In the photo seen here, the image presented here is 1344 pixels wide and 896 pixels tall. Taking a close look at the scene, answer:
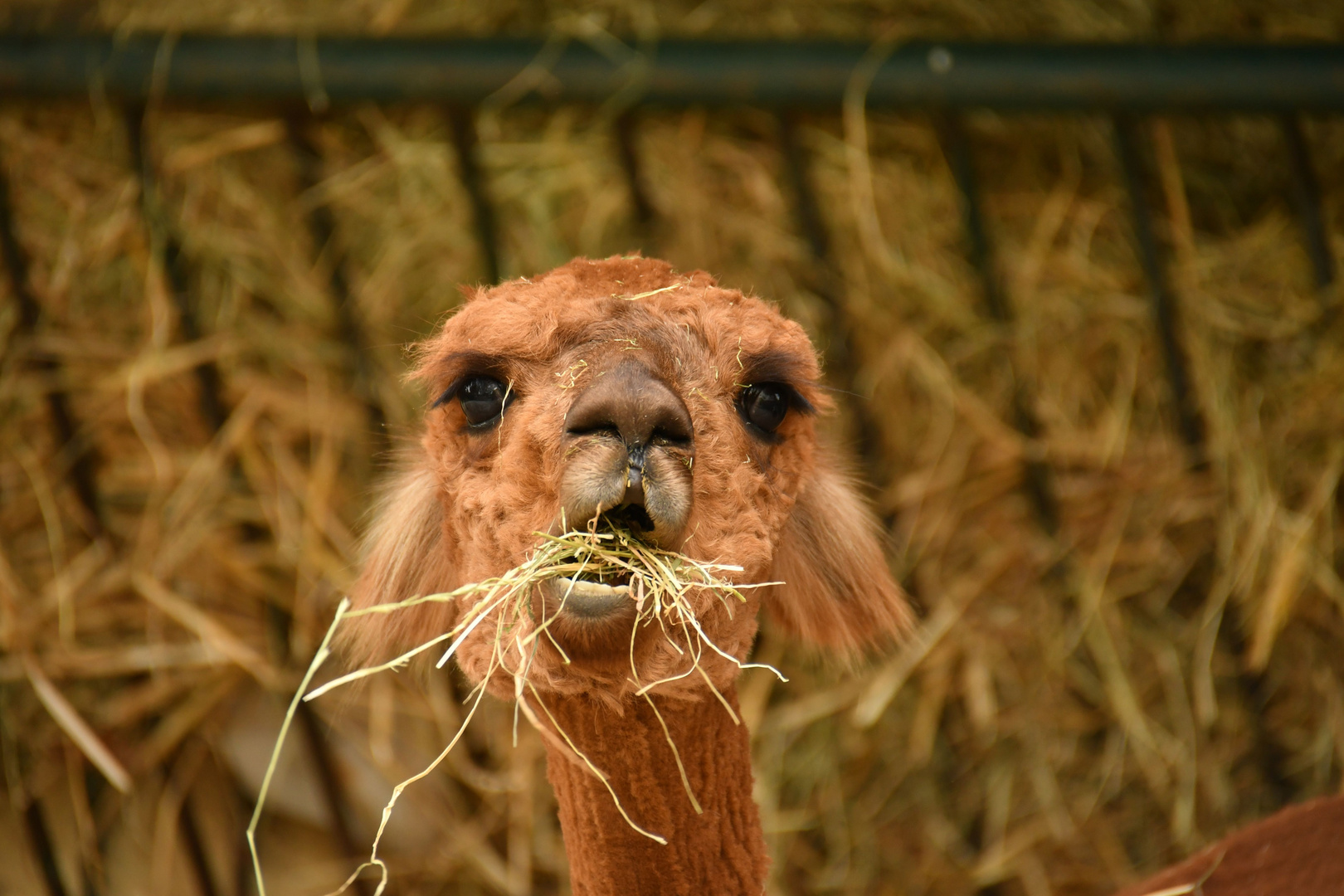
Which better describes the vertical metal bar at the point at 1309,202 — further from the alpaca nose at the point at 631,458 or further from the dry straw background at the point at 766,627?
the alpaca nose at the point at 631,458

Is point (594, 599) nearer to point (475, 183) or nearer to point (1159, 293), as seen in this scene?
point (475, 183)

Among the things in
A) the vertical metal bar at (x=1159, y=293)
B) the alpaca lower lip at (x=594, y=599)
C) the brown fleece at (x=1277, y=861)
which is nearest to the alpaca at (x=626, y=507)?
the alpaca lower lip at (x=594, y=599)

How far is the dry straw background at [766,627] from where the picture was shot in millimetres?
2178

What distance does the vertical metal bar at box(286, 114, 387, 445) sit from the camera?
215 centimetres

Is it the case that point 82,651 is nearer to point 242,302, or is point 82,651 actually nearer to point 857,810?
point 242,302

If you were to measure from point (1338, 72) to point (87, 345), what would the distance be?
236cm

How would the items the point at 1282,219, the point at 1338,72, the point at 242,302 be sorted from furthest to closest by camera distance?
the point at 1282,219
the point at 242,302
the point at 1338,72

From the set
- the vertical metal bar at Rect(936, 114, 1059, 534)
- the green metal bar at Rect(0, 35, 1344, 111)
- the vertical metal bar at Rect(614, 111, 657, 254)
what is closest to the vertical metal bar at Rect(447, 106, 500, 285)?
the green metal bar at Rect(0, 35, 1344, 111)

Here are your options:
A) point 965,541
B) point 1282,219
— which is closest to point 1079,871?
point 965,541

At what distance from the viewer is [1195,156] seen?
8.31ft

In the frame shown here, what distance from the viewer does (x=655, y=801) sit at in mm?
1087

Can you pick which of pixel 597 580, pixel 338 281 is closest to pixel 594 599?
pixel 597 580

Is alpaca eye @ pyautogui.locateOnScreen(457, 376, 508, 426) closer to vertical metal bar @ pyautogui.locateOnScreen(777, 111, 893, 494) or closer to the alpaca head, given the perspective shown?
the alpaca head

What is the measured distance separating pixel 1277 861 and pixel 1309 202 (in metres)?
1.31
